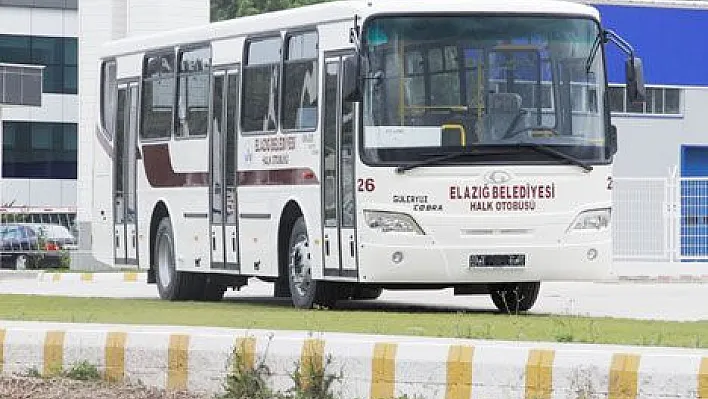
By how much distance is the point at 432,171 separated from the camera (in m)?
20.3

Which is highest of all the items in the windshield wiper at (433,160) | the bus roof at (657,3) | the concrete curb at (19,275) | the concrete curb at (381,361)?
the bus roof at (657,3)

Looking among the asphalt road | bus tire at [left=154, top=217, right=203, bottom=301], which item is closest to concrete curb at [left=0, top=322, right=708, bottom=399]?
the asphalt road

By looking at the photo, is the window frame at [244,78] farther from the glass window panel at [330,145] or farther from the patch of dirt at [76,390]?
the patch of dirt at [76,390]

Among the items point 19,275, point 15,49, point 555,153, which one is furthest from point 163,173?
point 15,49

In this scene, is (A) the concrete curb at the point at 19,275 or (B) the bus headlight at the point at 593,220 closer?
(B) the bus headlight at the point at 593,220

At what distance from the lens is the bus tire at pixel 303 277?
21578 millimetres

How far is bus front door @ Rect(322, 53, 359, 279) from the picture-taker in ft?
68.0

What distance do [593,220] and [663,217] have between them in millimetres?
18857

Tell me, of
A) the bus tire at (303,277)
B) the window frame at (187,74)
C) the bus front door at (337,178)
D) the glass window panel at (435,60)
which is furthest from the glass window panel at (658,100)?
the glass window panel at (435,60)

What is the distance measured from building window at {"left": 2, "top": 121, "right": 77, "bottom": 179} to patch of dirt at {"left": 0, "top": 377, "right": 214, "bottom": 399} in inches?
2589

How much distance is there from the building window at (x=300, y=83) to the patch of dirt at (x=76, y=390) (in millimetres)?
7662

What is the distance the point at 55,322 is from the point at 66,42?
64856 mm

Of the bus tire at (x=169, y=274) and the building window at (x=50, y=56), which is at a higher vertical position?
the building window at (x=50, y=56)

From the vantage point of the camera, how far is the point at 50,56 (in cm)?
8044
